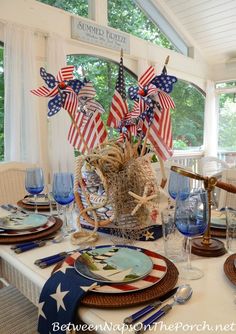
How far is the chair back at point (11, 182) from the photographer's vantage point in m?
2.12

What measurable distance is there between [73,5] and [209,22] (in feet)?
7.01

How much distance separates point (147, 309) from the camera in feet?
2.22

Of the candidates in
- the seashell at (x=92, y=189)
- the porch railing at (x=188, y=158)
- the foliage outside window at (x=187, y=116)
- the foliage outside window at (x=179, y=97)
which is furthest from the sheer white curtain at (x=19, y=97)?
the porch railing at (x=188, y=158)

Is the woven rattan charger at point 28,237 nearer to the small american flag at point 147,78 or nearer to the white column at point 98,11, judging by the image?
the small american flag at point 147,78

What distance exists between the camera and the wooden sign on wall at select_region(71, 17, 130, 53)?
356cm

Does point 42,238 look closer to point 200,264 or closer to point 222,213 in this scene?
point 200,264

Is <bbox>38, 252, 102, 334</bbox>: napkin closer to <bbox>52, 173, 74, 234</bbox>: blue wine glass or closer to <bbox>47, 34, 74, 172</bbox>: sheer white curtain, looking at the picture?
<bbox>52, 173, 74, 234</bbox>: blue wine glass

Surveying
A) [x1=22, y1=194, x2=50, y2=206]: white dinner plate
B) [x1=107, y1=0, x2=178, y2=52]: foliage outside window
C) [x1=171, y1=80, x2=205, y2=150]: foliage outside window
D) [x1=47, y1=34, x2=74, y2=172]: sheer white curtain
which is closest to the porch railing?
[x1=171, y1=80, x2=205, y2=150]: foliage outside window

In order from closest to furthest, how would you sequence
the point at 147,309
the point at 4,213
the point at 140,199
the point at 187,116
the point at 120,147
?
the point at 147,309 → the point at 140,199 → the point at 120,147 → the point at 4,213 → the point at 187,116

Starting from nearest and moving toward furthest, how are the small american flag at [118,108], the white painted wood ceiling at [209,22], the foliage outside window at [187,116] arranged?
the small american flag at [118,108] → the white painted wood ceiling at [209,22] → the foliage outside window at [187,116]

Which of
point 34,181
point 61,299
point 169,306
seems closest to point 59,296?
point 61,299

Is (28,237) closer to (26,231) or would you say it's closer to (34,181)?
(26,231)

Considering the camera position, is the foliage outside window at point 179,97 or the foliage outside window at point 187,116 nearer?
the foliage outside window at point 179,97

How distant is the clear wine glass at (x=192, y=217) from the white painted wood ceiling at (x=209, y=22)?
4181mm
